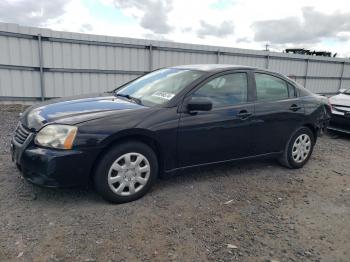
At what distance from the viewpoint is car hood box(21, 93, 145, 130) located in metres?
3.20

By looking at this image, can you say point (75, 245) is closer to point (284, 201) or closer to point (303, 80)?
point (284, 201)

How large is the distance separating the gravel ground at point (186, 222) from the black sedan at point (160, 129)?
0.33 m

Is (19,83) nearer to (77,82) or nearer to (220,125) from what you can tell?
(77,82)

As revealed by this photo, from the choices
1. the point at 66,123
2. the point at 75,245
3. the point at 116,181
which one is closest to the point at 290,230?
the point at 116,181

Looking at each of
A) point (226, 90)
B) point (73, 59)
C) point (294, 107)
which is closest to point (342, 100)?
point (294, 107)

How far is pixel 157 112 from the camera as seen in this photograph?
3510 millimetres

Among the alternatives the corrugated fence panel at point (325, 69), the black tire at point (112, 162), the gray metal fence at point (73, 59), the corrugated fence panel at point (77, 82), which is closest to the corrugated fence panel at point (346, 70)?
the corrugated fence panel at point (325, 69)

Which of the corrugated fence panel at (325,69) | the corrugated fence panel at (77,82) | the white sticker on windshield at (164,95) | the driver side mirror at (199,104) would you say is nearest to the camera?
the driver side mirror at (199,104)

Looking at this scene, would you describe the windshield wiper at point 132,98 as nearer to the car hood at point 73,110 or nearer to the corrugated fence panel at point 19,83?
the car hood at point 73,110

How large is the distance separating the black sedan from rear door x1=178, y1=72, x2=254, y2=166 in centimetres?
1

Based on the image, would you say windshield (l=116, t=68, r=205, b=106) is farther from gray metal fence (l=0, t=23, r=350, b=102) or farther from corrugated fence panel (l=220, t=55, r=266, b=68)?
corrugated fence panel (l=220, t=55, r=266, b=68)

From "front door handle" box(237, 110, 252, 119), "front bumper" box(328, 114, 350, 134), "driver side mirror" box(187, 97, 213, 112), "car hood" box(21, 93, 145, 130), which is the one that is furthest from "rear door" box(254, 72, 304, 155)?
"front bumper" box(328, 114, 350, 134)

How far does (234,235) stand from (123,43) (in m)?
7.92

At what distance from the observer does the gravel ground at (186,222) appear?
8.64 feet
